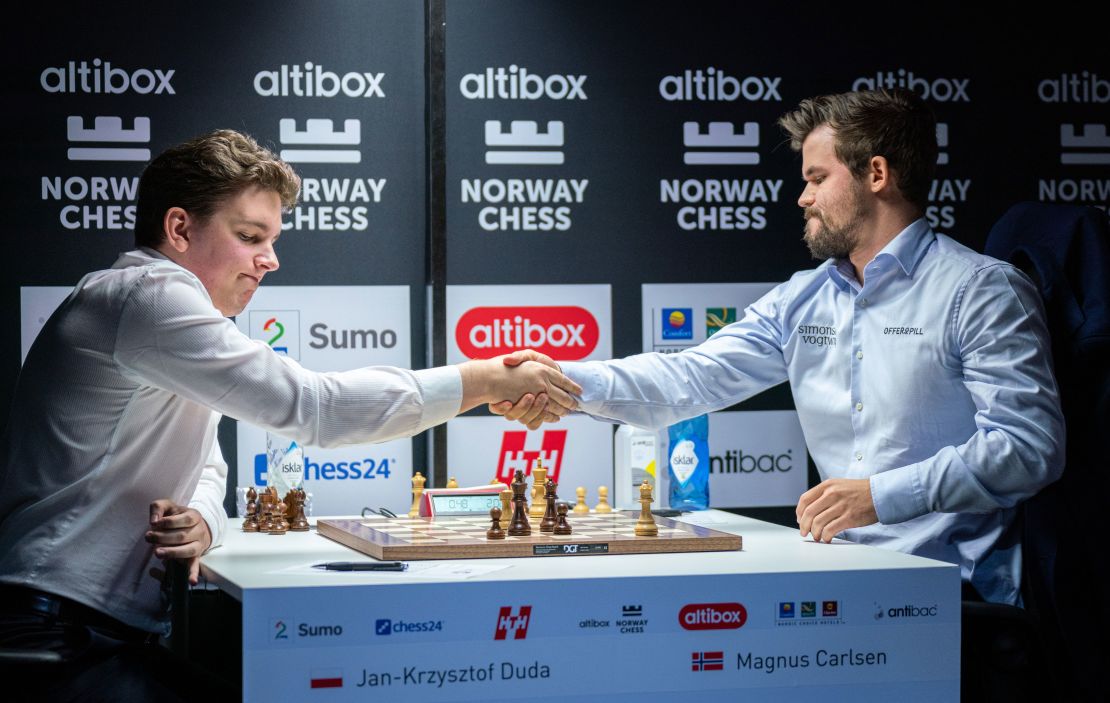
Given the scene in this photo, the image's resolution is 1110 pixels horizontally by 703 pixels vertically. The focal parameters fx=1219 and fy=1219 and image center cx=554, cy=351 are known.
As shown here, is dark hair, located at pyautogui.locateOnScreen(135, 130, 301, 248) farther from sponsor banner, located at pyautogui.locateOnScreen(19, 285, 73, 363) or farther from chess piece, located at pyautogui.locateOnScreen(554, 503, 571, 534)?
sponsor banner, located at pyautogui.locateOnScreen(19, 285, 73, 363)

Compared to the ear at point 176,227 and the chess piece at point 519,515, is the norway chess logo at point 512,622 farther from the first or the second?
the ear at point 176,227

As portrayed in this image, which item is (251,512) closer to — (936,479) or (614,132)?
(936,479)

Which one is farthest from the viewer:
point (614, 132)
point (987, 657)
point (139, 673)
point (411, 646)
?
point (614, 132)

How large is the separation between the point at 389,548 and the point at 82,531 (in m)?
0.49

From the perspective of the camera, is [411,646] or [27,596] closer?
[411,646]

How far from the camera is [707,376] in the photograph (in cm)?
287

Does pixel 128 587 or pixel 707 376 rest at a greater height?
pixel 707 376

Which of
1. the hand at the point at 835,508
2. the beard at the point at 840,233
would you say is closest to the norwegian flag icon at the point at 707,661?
the hand at the point at 835,508

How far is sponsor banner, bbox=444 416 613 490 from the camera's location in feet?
11.6

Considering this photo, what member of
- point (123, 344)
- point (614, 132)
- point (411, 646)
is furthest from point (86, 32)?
point (411, 646)

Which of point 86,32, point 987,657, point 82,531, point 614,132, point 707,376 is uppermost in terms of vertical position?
point 86,32

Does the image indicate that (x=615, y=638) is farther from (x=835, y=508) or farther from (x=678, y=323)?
(x=678, y=323)

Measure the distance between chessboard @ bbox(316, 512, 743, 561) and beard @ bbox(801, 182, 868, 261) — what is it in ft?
2.55

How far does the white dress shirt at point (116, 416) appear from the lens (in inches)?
76.7
